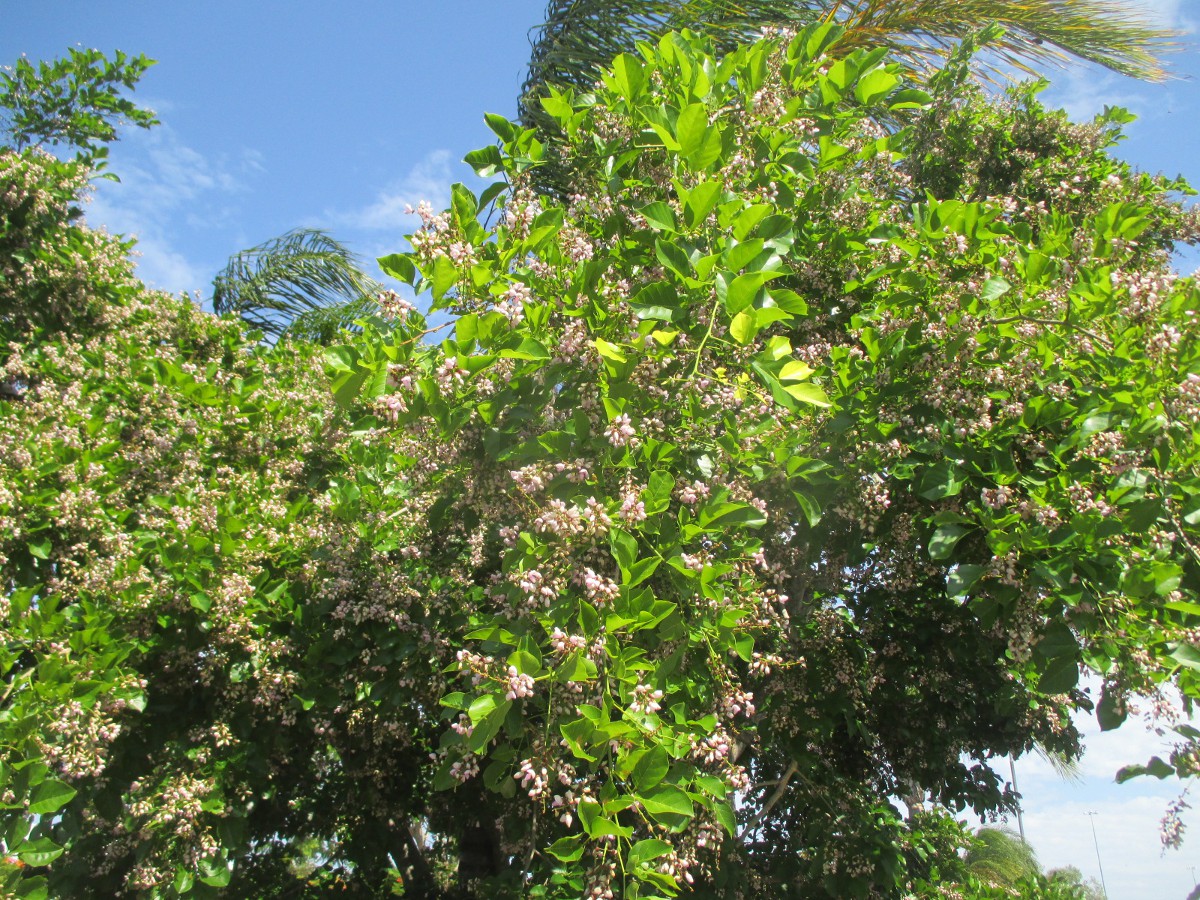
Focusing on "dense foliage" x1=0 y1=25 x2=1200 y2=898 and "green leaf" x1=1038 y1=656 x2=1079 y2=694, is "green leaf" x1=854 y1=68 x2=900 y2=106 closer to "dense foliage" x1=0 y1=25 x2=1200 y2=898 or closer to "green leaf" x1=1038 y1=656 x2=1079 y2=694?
"dense foliage" x1=0 y1=25 x2=1200 y2=898

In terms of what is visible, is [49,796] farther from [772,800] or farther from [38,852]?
[772,800]

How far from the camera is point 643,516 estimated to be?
2.59 metres

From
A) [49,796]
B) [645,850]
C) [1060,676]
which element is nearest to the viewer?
[645,850]

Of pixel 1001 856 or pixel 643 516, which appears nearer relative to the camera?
pixel 643 516

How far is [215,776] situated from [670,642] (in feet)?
8.53

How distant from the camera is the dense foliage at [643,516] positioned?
272cm

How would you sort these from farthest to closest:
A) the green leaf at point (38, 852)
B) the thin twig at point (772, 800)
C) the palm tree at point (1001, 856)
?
1. the palm tree at point (1001, 856)
2. the thin twig at point (772, 800)
3. the green leaf at point (38, 852)

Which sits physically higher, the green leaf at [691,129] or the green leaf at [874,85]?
the green leaf at [874,85]

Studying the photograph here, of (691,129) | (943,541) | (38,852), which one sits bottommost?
(38,852)

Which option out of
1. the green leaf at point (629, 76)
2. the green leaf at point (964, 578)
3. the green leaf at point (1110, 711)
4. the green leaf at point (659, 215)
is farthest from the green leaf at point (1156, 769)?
the green leaf at point (629, 76)

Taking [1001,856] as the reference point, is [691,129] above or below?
above

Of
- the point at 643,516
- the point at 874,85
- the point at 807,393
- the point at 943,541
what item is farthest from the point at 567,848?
the point at 874,85

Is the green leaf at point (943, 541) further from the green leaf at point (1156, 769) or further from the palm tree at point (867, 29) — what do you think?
the palm tree at point (867, 29)

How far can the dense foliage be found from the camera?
107 inches
